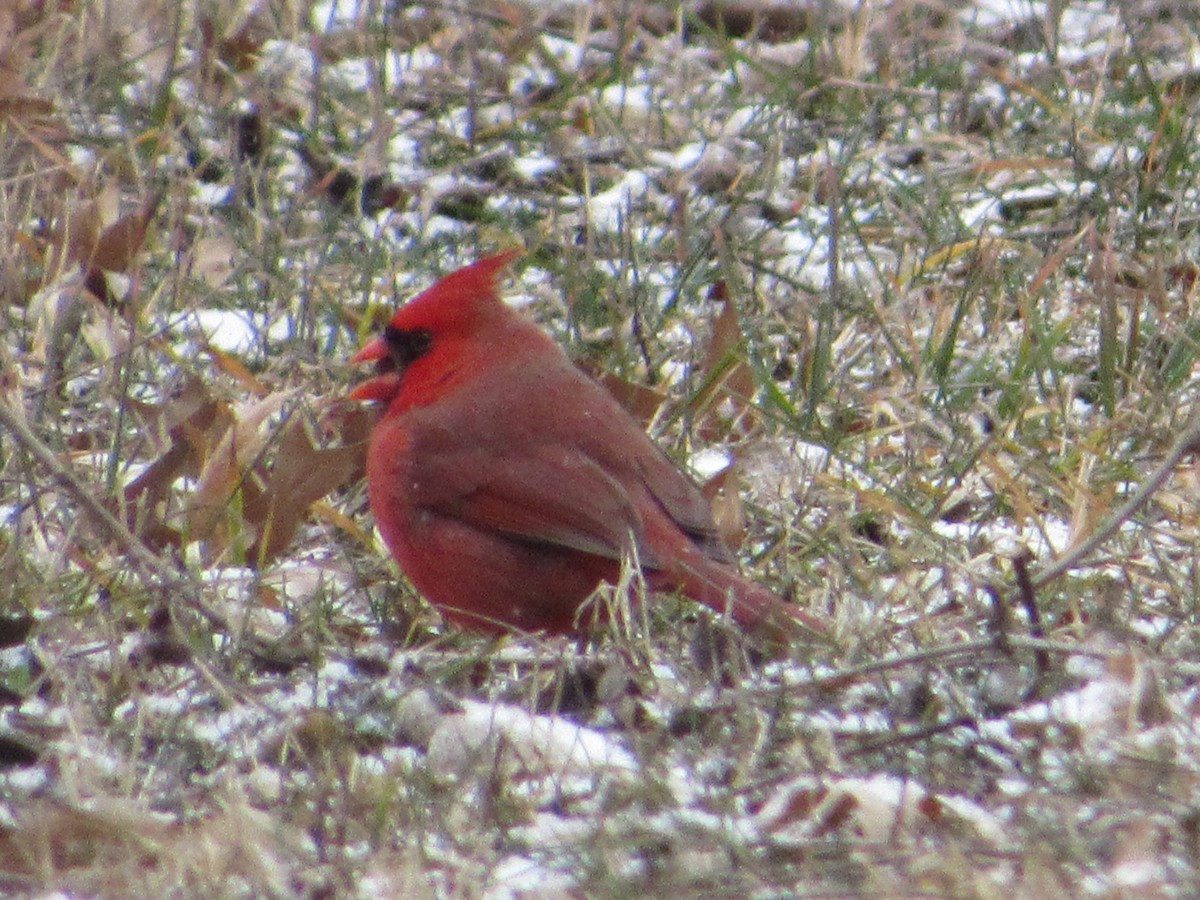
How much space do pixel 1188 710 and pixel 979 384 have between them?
1419 mm

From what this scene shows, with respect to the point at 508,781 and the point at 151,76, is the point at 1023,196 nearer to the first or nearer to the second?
the point at 151,76

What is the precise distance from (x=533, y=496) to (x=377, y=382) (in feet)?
1.55

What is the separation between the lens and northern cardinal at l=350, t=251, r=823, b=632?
3293 millimetres

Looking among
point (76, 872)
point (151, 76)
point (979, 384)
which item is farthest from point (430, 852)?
point (151, 76)

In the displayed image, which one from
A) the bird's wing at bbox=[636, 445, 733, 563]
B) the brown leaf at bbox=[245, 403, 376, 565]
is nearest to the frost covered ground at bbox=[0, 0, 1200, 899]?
the brown leaf at bbox=[245, 403, 376, 565]

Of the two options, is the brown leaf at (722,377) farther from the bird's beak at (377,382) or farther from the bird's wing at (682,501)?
the bird's beak at (377,382)

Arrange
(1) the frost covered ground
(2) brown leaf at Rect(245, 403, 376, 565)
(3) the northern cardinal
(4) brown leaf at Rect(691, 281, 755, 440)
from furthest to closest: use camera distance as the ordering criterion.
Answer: (4) brown leaf at Rect(691, 281, 755, 440) → (2) brown leaf at Rect(245, 403, 376, 565) → (3) the northern cardinal → (1) the frost covered ground

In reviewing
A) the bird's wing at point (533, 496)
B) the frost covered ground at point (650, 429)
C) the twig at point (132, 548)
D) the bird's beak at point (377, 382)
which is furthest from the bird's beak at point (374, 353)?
the twig at point (132, 548)

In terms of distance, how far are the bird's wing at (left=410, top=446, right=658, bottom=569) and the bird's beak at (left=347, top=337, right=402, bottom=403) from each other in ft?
0.92

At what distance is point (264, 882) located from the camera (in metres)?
2.07

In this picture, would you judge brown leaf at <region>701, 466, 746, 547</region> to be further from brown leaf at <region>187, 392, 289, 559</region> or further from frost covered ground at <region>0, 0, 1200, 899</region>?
brown leaf at <region>187, 392, 289, 559</region>

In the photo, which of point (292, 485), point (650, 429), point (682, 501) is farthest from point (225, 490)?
point (650, 429)

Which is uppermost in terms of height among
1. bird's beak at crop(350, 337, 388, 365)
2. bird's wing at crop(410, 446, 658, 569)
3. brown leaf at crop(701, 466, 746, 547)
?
bird's beak at crop(350, 337, 388, 365)

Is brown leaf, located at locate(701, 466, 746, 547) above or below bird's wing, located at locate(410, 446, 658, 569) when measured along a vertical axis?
below
